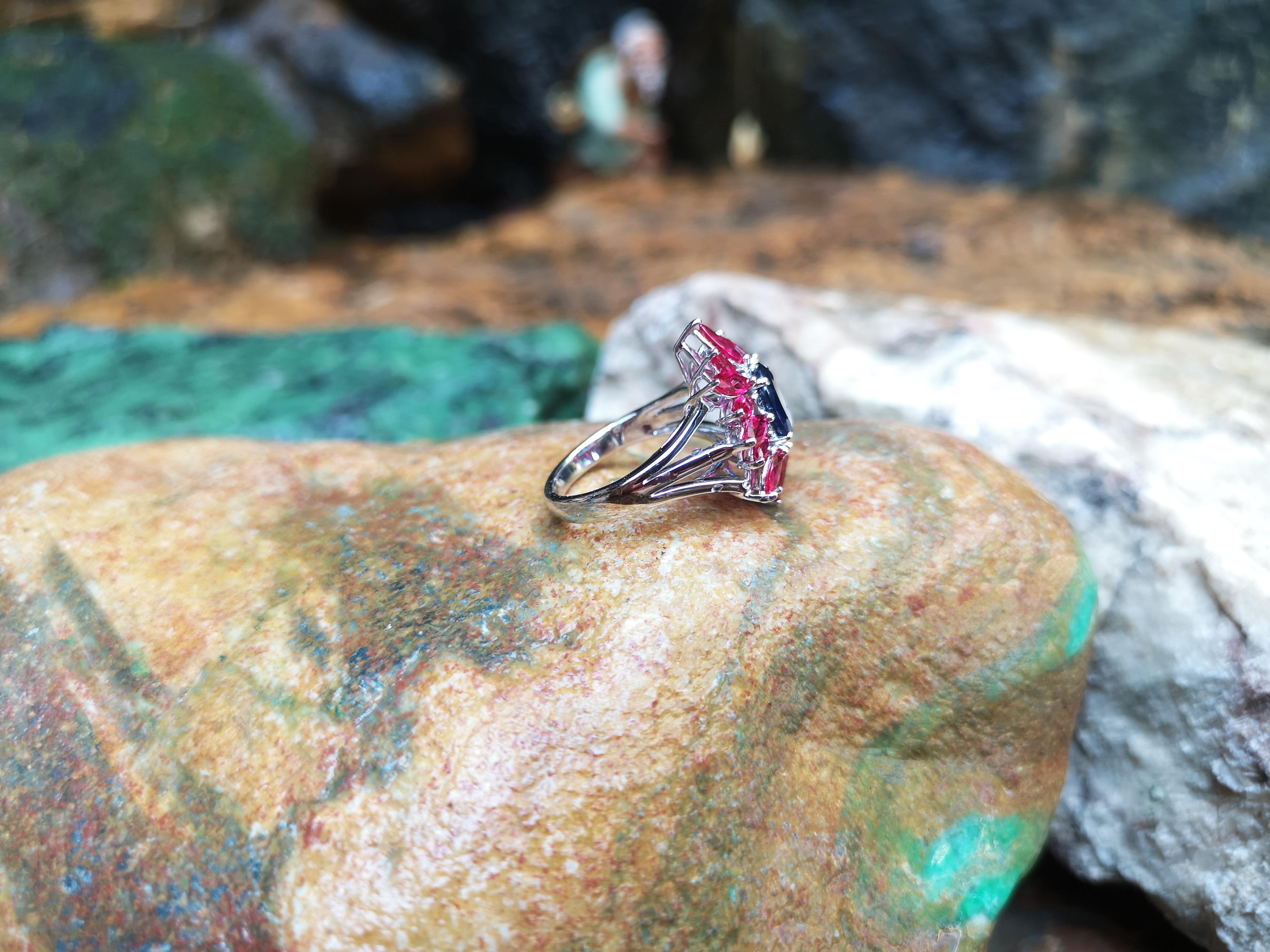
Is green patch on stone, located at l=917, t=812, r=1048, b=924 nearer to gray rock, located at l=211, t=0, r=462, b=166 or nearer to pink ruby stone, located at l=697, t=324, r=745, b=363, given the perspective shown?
pink ruby stone, located at l=697, t=324, r=745, b=363

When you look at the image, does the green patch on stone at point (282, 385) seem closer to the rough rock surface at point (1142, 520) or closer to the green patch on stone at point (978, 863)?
the rough rock surface at point (1142, 520)

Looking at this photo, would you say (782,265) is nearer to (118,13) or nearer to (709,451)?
(709,451)

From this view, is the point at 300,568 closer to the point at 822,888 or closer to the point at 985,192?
the point at 822,888

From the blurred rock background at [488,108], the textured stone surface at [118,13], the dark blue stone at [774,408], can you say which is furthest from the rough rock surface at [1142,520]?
the textured stone surface at [118,13]

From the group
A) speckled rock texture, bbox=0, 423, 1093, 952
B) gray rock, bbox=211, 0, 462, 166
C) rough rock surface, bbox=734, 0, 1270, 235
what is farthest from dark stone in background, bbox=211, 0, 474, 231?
speckled rock texture, bbox=0, 423, 1093, 952

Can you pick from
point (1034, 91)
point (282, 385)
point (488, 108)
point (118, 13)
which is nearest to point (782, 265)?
point (1034, 91)

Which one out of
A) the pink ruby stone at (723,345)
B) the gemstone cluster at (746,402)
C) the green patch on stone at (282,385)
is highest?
the pink ruby stone at (723,345)

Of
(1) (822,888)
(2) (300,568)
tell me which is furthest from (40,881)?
(1) (822,888)
